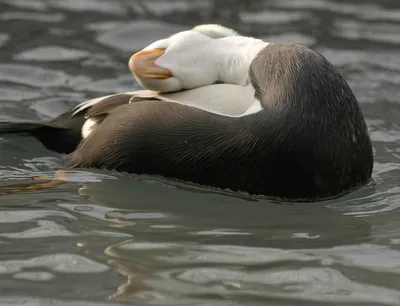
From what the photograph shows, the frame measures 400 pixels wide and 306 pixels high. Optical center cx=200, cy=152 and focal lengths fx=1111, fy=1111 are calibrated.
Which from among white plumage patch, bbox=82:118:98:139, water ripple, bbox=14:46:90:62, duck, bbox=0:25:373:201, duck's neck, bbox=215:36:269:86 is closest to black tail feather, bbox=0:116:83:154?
white plumage patch, bbox=82:118:98:139

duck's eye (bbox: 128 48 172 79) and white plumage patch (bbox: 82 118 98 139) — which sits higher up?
duck's eye (bbox: 128 48 172 79)

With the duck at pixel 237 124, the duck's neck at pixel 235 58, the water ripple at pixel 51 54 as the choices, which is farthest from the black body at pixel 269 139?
the water ripple at pixel 51 54

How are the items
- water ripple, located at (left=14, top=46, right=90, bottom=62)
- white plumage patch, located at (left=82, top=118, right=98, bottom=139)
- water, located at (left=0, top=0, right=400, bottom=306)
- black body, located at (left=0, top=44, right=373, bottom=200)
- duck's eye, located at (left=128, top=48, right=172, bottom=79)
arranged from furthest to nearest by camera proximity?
water ripple, located at (left=14, top=46, right=90, bottom=62)
white plumage patch, located at (left=82, top=118, right=98, bottom=139)
duck's eye, located at (left=128, top=48, right=172, bottom=79)
black body, located at (left=0, top=44, right=373, bottom=200)
water, located at (left=0, top=0, right=400, bottom=306)

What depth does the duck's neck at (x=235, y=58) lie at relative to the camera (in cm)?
491

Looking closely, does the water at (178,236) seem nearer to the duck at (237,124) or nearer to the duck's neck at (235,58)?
the duck at (237,124)

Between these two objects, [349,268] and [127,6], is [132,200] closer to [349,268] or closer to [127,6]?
[349,268]

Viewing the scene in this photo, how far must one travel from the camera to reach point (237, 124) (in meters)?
4.44

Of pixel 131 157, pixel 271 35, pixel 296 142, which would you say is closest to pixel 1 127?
pixel 131 157

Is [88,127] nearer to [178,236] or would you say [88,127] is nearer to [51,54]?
[178,236]

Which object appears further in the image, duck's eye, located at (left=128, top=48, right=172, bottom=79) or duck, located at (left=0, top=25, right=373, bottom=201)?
duck's eye, located at (left=128, top=48, right=172, bottom=79)

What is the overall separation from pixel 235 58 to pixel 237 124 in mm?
607

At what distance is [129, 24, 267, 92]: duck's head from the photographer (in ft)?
16.1

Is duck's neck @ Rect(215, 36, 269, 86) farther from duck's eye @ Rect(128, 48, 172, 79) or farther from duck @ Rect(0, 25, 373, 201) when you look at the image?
duck's eye @ Rect(128, 48, 172, 79)

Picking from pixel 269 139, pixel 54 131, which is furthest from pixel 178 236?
pixel 54 131
